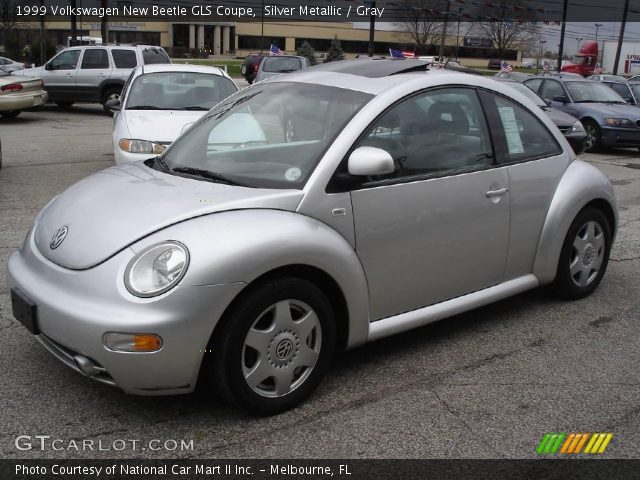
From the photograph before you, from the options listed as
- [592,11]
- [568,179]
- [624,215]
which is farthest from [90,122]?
[592,11]

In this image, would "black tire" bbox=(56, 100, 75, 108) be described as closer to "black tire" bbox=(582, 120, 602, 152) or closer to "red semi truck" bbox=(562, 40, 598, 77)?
"black tire" bbox=(582, 120, 602, 152)

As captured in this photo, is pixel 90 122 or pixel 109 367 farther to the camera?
pixel 90 122

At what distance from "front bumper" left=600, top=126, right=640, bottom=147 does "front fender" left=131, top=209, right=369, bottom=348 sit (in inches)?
503

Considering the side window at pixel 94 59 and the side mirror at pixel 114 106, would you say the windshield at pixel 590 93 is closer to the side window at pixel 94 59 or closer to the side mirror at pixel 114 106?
the side mirror at pixel 114 106

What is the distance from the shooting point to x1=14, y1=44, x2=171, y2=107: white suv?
18609mm

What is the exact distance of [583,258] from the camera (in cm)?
493

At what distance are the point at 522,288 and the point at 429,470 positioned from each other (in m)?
1.89

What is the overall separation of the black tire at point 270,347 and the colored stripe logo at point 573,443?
42.7 inches

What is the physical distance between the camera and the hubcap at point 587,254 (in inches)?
192

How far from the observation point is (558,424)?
3.31 metres

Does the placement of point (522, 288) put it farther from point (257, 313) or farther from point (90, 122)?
point (90, 122)

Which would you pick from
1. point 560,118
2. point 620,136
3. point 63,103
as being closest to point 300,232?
point 560,118

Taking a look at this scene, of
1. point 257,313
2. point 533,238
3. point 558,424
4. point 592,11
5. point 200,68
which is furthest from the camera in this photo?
point 592,11

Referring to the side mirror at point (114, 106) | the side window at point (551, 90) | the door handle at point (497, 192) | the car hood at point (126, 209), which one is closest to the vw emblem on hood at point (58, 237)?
the car hood at point (126, 209)
